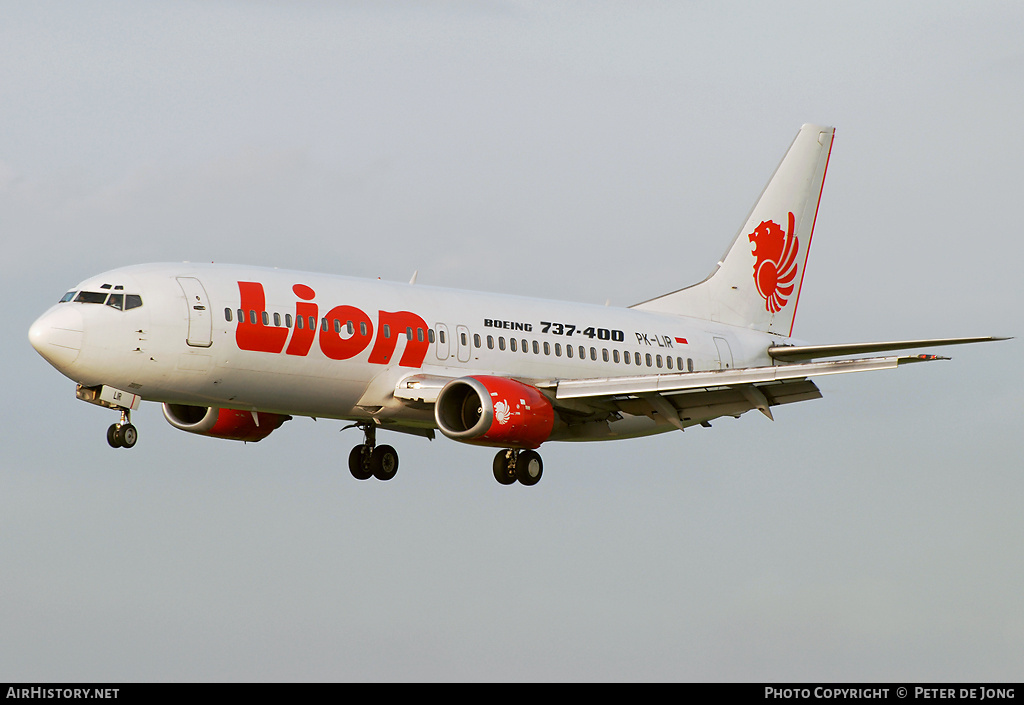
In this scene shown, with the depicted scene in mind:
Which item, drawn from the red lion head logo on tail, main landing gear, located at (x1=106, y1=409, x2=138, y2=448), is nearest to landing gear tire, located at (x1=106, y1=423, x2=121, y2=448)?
main landing gear, located at (x1=106, y1=409, x2=138, y2=448)

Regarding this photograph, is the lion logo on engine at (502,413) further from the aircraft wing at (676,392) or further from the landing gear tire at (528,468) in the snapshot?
the landing gear tire at (528,468)

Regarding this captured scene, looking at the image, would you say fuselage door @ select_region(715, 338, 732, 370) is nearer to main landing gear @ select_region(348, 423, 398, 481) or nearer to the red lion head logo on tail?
the red lion head logo on tail

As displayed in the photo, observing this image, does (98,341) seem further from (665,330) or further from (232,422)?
(665,330)

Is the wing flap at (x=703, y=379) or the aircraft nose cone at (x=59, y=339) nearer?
the aircraft nose cone at (x=59, y=339)

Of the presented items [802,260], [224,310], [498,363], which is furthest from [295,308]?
[802,260]

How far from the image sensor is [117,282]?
30266 mm

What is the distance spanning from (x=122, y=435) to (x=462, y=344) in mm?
8225

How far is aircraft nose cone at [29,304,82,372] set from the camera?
2911cm

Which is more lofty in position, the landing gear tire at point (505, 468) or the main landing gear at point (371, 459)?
the main landing gear at point (371, 459)

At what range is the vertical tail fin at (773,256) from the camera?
43.2 meters

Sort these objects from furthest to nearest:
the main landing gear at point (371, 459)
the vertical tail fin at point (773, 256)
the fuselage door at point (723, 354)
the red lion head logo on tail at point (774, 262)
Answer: the red lion head logo on tail at point (774, 262)
the vertical tail fin at point (773, 256)
the fuselage door at point (723, 354)
the main landing gear at point (371, 459)

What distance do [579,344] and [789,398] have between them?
5618mm

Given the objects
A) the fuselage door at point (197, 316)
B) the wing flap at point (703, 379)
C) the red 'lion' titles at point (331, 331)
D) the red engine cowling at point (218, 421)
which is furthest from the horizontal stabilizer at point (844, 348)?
the fuselage door at point (197, 316)

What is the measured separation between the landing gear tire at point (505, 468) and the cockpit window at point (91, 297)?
10.2 meters
